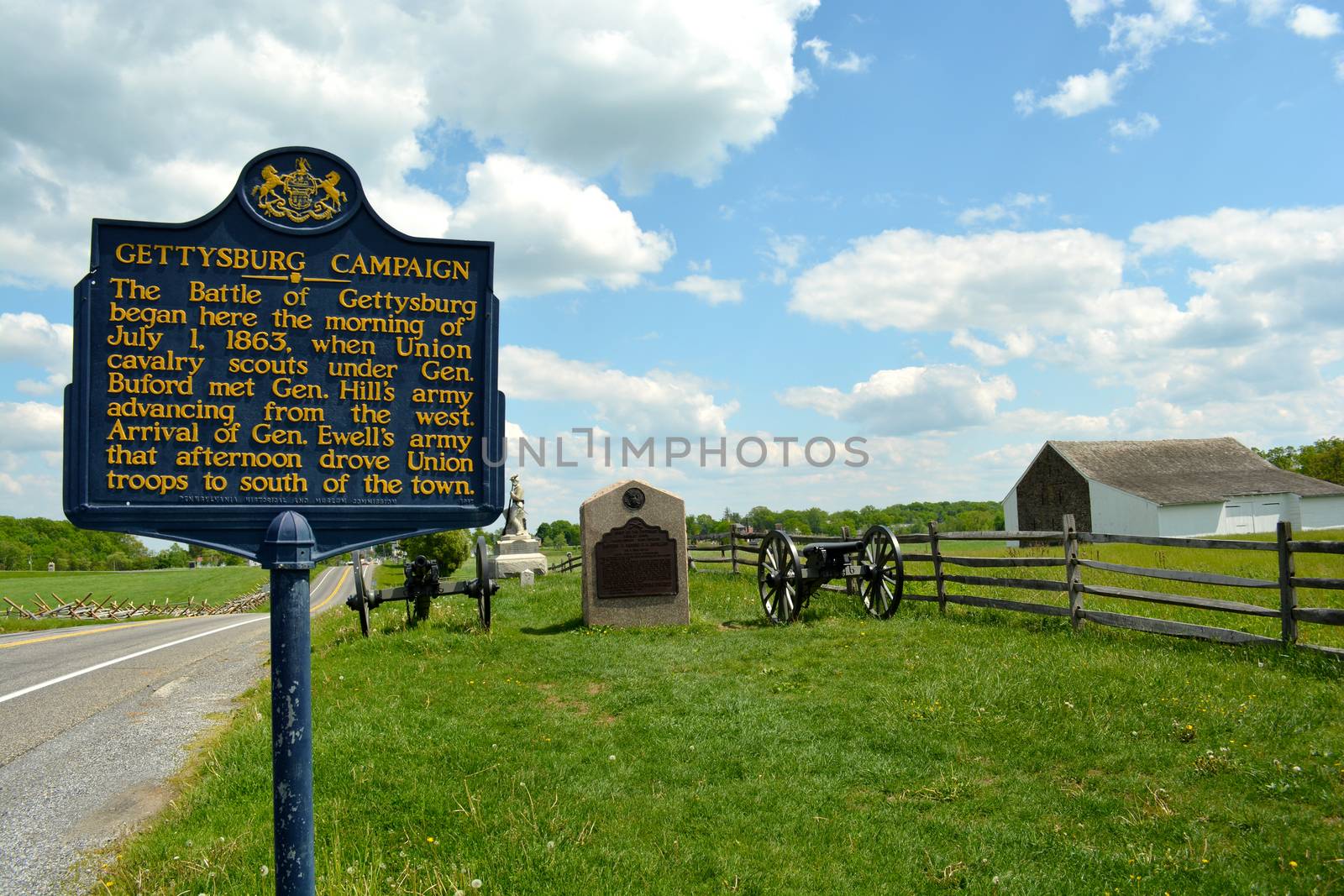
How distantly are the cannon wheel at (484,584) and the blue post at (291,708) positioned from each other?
26.5ft

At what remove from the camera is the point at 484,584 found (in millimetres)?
11570

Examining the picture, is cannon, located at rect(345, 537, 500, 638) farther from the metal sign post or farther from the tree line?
the tree line

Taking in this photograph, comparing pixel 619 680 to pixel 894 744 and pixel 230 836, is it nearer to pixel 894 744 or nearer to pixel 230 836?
pixel 894 744

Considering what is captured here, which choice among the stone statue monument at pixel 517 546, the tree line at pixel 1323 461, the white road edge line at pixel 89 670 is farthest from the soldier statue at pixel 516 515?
the tree line at pixel 1323 461

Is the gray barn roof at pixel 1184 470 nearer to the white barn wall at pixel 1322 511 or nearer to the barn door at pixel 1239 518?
the white barn wall at pixel 1322 511

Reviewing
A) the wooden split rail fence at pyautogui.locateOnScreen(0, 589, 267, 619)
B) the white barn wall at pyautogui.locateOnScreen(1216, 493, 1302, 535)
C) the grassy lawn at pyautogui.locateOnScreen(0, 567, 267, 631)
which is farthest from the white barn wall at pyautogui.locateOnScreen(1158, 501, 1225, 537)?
the grassy lawn at pyautogui.locateOnScreen(0, 567, 267, 631)

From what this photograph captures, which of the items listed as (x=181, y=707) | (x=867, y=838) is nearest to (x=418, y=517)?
(x=867, y=838)

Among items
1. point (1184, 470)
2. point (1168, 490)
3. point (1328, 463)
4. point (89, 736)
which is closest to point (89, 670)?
point (89, 736)

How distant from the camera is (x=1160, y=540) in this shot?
9.42 metres

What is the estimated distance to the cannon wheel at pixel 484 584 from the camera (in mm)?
11617

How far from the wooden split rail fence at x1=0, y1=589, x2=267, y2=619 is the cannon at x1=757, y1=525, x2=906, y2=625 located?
1105 inches

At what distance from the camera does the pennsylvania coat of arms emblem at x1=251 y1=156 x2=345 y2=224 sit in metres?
3.78

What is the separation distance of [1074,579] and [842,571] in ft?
10.5

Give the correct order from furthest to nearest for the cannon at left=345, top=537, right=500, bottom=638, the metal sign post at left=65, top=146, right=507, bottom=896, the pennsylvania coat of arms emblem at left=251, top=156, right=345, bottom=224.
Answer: the cannon at left=345, top=537, right=500, bottom=638
the pennsylvania coat of arms emblem at left=251, top=156, right=345, bottom=224
the metal sign post at left=65, top=146, right=507, bottom=896
